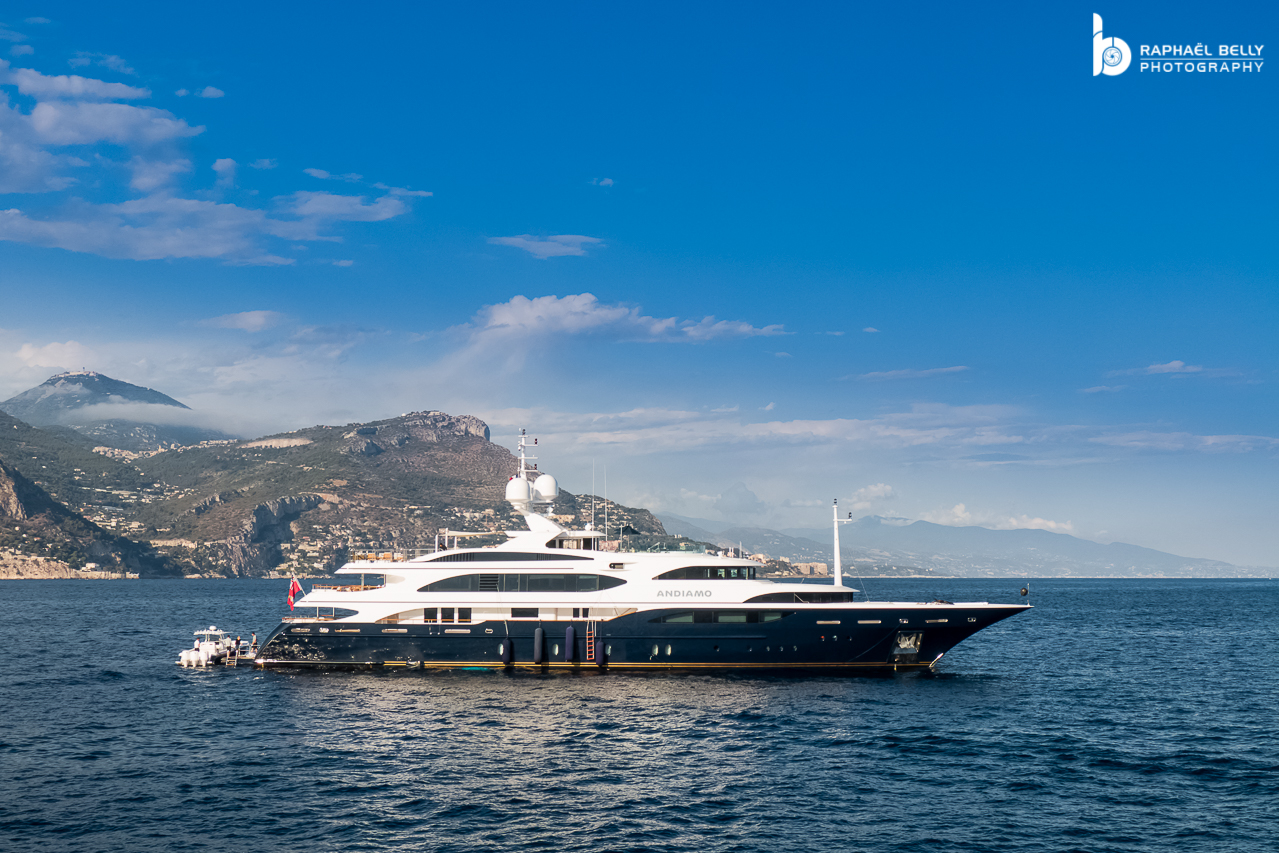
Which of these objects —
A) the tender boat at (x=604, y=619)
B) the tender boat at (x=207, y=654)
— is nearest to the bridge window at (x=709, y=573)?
the tender boat at (x=604, y=619)

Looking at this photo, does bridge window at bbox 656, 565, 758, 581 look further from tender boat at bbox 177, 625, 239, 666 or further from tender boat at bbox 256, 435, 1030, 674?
tender boat at bbox 177, 625, 239, 666

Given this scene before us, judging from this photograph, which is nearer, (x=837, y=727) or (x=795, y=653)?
(x=837, y=727)

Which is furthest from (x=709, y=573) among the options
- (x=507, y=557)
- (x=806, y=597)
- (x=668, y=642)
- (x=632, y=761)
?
(x=632, y=761)

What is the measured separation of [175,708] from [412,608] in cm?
1096

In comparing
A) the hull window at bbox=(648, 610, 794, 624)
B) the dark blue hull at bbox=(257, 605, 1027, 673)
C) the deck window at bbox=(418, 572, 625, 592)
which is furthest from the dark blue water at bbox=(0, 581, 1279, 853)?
the deck window at bbox=(418, 572, 625, 592)

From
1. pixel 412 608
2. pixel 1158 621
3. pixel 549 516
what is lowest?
pixel 1158 621

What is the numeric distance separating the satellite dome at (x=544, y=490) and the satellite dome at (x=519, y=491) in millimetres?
454

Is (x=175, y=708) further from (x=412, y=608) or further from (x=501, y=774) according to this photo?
(x=501, y=774)

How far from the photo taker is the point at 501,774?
85.1 feet

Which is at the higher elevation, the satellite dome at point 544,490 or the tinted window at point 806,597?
the satellite dome at point 544,490

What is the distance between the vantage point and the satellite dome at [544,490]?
161 feet

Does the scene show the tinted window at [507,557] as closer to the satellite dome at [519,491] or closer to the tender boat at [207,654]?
the satellite dome at [519,491]

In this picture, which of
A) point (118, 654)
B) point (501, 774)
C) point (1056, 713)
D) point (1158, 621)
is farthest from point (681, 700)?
point (1158, 621)

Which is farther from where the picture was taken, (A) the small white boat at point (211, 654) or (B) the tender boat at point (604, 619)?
(A) the small white boat at point (211, 654)
